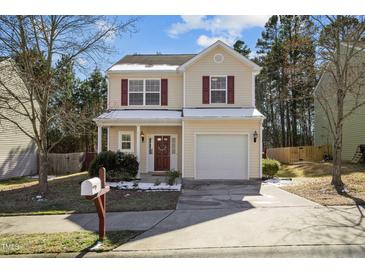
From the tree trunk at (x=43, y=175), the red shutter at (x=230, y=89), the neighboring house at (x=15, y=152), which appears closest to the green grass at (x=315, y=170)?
the red shutter at (x=230, y=89)

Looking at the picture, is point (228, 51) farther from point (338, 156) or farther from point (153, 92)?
point (338, 156)

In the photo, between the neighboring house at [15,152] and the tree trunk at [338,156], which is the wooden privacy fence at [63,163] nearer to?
the neighboring house at [15,152]

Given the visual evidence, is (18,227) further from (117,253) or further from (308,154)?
(308,154)

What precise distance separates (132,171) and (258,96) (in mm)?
25889

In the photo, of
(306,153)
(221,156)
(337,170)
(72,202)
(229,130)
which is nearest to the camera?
(72,202)

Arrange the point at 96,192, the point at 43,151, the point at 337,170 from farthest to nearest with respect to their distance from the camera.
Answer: the point at 337,170 < the point at 43,151 < the point at 96,192

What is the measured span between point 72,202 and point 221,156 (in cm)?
780

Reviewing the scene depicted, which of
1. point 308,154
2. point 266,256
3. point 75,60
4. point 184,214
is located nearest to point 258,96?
point 308,154

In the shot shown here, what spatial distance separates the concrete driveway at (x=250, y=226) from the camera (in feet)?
21.1

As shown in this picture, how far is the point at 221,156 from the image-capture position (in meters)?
16.9

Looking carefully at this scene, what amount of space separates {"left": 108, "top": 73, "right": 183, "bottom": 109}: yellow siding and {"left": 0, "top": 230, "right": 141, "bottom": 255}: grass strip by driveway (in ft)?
38.5

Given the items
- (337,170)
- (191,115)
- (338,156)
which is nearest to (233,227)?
(337,170)

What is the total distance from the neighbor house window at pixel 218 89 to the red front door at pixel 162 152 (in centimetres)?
340

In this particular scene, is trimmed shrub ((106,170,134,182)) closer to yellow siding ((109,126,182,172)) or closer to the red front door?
yellow siding ((109,126,182,172))
